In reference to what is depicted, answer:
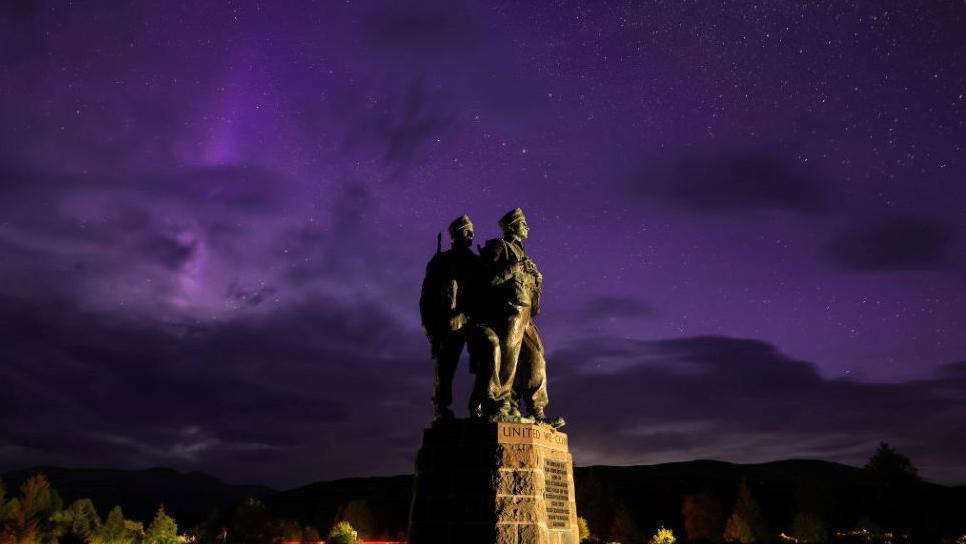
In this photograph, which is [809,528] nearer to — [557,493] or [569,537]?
[569,537]

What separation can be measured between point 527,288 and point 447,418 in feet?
7.74

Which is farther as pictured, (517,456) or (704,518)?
(704,518)

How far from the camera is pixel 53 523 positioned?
1917 inches

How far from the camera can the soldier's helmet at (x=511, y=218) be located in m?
12.0

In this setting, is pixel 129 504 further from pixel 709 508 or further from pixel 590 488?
pixel 709 508

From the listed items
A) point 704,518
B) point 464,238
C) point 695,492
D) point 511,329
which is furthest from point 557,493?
point 695,492

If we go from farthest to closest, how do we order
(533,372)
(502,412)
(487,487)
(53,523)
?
(53,523)
(533,372)
(502,412)
(487,487)

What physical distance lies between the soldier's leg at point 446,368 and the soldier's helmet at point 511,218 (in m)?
2.12

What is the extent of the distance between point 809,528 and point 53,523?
182 feet

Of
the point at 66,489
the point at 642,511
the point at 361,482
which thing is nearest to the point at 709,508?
the point at 642,511

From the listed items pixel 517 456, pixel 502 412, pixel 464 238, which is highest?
pixel 464 238

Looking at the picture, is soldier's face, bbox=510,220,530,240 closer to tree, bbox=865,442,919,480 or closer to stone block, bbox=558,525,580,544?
stone block, bbox=558,525,580,544

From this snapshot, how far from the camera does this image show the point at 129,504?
16212 centimetres

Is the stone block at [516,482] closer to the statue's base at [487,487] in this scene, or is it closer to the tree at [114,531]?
the statue's base at [487,487]
